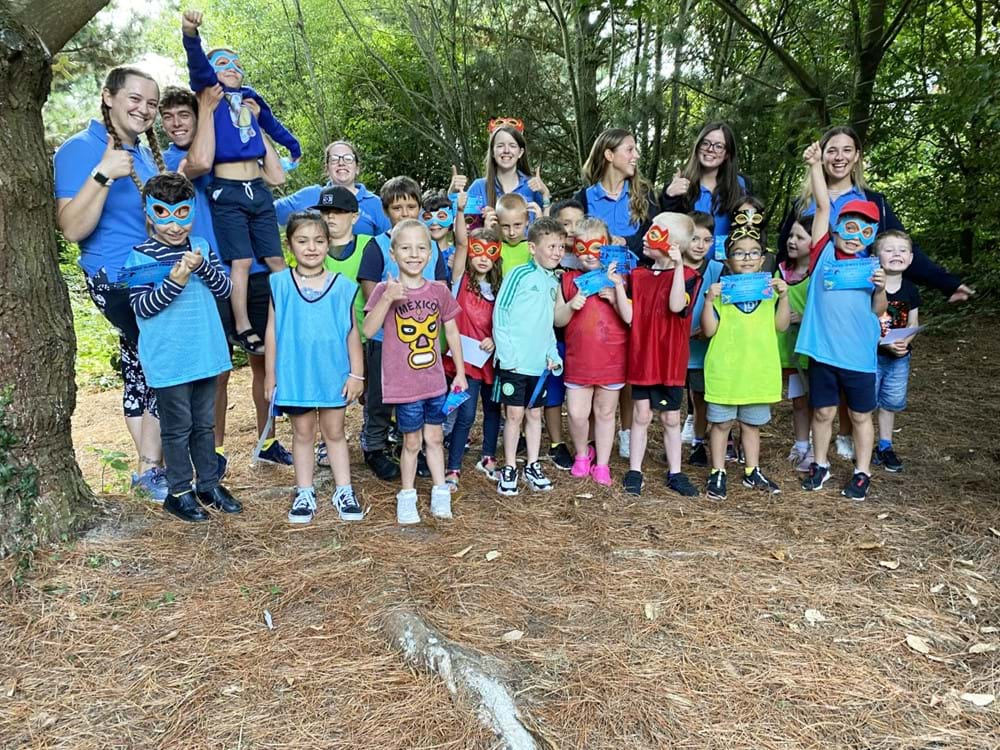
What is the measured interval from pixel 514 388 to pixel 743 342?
1.44m

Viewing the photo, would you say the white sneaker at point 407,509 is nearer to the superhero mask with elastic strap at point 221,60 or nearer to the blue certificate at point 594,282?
the blue certificate at point 594,282

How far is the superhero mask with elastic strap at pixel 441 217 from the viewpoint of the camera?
4582 mm

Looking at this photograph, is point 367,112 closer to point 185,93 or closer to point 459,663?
point 185,93

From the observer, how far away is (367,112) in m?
13.1

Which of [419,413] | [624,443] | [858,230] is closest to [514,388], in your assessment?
[419,413]

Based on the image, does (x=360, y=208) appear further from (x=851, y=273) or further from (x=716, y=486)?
(x=851, y=273)

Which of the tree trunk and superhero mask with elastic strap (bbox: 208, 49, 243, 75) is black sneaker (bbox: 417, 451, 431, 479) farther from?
superhero mask with elastic strap (bbox: 208, 49, 243, 75)

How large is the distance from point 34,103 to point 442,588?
2923mm

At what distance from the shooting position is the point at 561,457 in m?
4.82

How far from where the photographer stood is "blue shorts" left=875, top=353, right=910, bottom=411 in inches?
182

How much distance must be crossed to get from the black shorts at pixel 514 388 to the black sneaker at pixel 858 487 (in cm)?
199

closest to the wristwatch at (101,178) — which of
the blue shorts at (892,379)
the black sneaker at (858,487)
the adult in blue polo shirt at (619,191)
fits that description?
the adult in blue polo shirt at (619,191)

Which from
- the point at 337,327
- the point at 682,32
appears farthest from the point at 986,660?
the point at 682,32

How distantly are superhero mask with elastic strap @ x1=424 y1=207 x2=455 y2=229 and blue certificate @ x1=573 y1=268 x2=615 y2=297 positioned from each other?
3.49 feet
